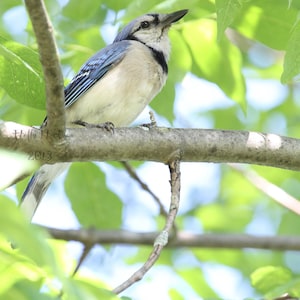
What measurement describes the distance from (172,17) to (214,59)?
0.82 m

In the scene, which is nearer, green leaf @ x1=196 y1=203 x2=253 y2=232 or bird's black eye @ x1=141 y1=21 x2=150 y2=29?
bird's black eye @ x1=141 y1=21 x2=150 y2=29

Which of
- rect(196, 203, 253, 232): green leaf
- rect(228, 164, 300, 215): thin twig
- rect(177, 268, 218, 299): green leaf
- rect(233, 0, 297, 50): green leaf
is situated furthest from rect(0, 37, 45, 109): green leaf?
rect(196, 203, 253, 232): green leaf

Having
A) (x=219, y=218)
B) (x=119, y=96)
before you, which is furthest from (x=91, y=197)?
(x=219, y=218)

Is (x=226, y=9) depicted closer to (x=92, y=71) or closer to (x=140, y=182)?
(x=140, y=182)

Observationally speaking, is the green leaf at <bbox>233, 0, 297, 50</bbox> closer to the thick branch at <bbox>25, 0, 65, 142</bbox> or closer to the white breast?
the white breast

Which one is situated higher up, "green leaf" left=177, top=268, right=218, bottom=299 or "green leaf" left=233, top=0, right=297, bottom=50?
"green leaf" left=233, top=0, right=297, bottom=50

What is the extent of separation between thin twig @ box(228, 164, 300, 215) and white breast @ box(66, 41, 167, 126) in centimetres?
101

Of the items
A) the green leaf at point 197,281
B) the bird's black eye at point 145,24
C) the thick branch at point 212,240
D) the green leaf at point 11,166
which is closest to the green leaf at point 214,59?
the green leaf at point 197,281

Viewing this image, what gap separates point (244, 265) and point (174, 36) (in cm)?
220

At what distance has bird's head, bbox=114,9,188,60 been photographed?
4.31 m

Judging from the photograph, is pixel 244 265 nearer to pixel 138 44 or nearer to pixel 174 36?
pixel 138 44

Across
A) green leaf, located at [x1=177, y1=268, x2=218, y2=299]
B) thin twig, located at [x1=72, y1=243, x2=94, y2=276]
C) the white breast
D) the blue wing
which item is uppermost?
the blue wing

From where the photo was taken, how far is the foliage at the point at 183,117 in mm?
1735

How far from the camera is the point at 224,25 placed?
237 centimetres
